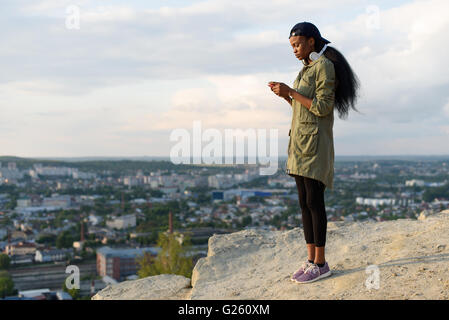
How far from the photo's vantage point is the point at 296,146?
348 centimetres

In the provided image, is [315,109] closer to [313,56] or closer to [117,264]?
[313,56]

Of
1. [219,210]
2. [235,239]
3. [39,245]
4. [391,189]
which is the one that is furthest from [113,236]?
[235,239]

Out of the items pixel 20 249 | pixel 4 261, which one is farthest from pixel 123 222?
pixel 4 261

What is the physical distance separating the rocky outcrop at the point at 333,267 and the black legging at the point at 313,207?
0.39 m

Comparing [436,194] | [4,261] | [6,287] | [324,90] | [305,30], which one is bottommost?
[4,261]

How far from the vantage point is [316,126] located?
3402 millimetres

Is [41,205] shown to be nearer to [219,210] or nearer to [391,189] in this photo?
[219,210]

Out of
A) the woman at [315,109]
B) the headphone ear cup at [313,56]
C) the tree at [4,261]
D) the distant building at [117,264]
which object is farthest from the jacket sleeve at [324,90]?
the tree at [4,261]

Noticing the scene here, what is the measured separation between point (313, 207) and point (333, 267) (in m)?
0.83

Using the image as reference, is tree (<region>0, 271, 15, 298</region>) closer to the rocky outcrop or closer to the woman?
the rocky outcrop

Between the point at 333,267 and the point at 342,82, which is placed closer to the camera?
the point at 342,82

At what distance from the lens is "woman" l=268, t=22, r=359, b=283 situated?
3377mm

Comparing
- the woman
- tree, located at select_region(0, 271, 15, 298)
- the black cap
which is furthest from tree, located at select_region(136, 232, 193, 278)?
tree, located at select_region(0, 271, 15, 298)

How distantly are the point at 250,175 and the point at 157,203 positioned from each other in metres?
27.1
